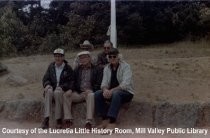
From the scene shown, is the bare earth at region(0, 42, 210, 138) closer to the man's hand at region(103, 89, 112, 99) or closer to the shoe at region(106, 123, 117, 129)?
the shoe at region(106, 123, 117, 129)

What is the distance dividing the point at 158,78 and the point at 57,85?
67.2 inches

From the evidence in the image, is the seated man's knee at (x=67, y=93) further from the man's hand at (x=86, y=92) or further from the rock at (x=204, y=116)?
the rock at (x=204, y=116)

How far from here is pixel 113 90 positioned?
5242mm

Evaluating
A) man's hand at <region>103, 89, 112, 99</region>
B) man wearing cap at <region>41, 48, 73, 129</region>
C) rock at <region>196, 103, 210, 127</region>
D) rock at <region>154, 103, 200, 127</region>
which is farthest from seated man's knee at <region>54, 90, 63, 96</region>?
rock at <region>196, 103, 210, 127</region>

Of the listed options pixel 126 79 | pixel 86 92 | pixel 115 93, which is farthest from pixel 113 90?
pixel 86 92

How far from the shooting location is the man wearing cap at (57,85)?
5352 millimetres

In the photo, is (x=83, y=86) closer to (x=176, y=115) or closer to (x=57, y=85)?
(x=57, y=85)

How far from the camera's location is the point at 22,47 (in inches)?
470

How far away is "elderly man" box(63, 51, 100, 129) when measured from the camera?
5336 millimetres

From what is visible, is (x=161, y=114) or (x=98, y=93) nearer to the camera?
(x=98, y=93)

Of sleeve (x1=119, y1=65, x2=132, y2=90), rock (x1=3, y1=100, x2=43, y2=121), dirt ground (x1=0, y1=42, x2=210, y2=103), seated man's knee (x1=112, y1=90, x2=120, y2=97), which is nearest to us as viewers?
seated man's knee (x1=112, y1=90, x2=120, y2=97)

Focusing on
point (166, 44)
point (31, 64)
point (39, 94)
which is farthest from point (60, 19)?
point (39, 94)

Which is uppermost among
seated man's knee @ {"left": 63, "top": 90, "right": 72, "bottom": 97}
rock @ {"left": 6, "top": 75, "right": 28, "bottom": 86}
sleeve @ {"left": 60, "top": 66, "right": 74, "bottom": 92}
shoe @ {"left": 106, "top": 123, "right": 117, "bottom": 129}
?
sleeve @ {"left": 60, "top": 66, "right": 74, "bottom": 92}

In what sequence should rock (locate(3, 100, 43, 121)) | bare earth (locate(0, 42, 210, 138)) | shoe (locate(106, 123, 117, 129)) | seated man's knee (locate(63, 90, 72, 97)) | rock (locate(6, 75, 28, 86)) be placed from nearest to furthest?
1. shoe (locate(106, 123, 117, 129))
2. seated man's knee (locate(63, 90, 72, 97))
3. bare earth (locate(0, 42, 210, 138))
4. rock (locate(3, 100, 43, 121))
5. rock (locate(6, 75, 28, 86))
